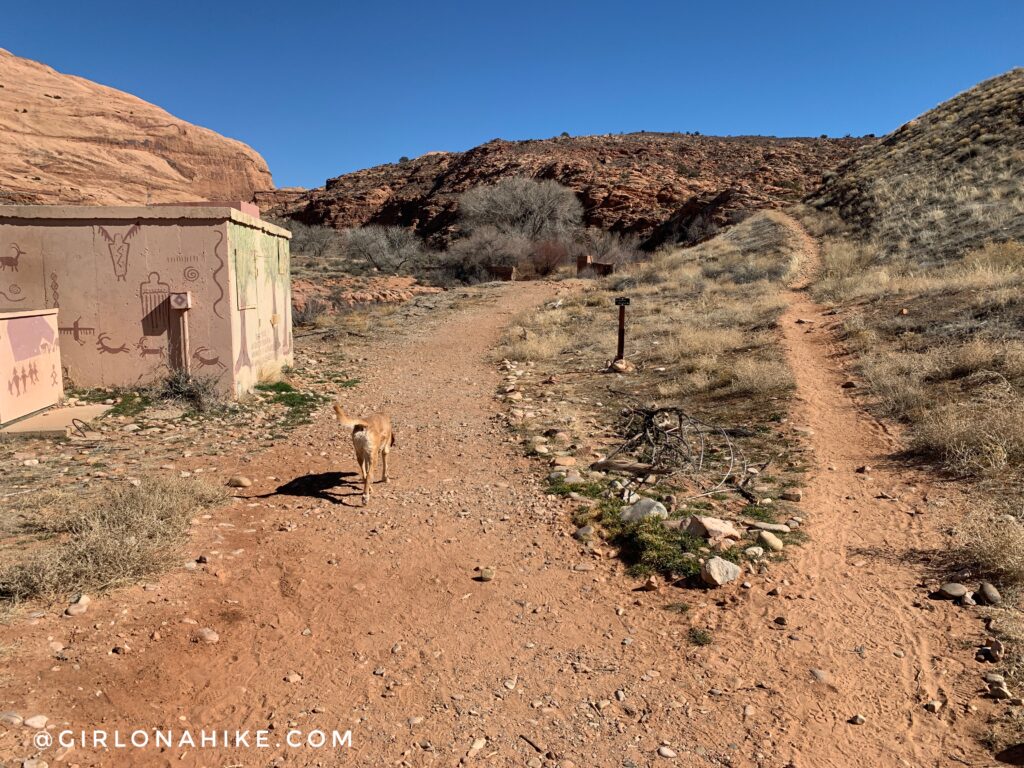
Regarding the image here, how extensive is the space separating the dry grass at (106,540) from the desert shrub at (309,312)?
463 inches

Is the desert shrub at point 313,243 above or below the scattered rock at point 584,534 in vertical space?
above

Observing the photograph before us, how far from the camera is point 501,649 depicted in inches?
136

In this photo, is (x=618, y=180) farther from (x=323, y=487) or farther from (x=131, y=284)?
(x=323, y=487)

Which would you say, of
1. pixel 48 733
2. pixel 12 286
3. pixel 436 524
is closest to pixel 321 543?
pixel 436 524

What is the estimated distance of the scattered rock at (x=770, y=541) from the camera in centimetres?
434

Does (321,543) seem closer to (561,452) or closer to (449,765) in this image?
(449,765)

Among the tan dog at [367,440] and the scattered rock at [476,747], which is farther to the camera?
the tan dog at [367,440]

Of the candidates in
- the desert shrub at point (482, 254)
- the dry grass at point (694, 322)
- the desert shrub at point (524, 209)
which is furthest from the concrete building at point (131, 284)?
the desert shrub at point (524, 209)

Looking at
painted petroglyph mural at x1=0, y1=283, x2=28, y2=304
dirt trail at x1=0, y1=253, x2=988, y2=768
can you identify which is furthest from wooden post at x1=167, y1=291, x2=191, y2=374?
dirt trail at x1=0, y1=253, x2=988, y2=768

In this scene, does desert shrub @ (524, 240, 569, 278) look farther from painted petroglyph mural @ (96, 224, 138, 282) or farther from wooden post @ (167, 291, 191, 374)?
painted petroglyph mural @ (96, 224, 138, 282)

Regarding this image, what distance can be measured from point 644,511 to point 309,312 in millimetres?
14460

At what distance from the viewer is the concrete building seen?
805 centimetres

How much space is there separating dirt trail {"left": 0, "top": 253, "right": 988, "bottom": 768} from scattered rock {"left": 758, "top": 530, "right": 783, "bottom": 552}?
0.44 ft

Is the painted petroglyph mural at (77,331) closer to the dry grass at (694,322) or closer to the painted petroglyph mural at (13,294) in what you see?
the painted petroglyph mural at (13,294)
